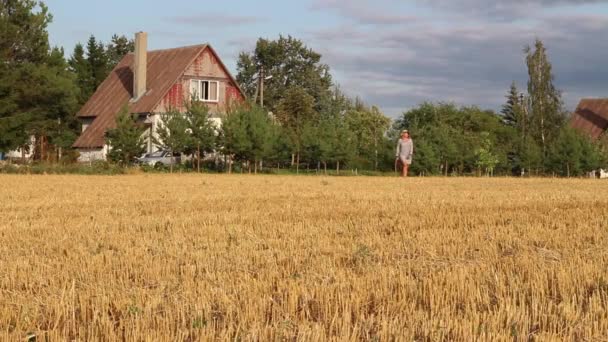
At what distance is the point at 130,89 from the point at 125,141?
1613 cm

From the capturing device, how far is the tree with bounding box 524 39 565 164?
6519 centimetres

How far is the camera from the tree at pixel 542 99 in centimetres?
6519

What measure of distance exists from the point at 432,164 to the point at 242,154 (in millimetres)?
11169

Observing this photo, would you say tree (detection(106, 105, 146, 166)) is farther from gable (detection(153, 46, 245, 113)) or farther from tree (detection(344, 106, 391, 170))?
tree (detection(344, 106, 391, 170))

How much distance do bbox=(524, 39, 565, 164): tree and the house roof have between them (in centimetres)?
2903

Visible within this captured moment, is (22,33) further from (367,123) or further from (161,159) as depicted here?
(367,123)

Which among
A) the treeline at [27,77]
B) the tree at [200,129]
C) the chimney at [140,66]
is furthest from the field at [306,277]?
the chimney at [140,66]

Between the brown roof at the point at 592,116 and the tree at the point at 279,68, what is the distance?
2715 cm

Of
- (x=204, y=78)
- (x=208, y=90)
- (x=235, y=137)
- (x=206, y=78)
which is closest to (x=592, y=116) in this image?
(x=208, y=90)

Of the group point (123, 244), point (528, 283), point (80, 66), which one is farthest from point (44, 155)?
point (528, 283)

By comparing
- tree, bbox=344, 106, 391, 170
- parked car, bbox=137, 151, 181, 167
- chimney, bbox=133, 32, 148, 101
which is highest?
chimney, bbox=133, 32, 148, 101

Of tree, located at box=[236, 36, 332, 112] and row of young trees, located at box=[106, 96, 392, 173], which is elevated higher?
tree, located at box=[236, 36, 332, 112]

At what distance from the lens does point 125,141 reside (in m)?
37.0

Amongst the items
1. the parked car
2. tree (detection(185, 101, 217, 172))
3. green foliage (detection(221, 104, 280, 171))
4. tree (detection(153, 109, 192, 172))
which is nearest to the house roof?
the parked car
